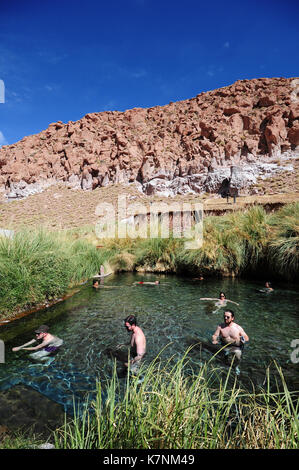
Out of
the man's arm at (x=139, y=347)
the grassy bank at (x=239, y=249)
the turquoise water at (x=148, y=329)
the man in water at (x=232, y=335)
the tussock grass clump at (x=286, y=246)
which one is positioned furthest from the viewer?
the grassy bank at (x=239, y=249)

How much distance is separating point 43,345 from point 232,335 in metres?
3.81

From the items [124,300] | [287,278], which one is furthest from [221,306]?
[287,278]

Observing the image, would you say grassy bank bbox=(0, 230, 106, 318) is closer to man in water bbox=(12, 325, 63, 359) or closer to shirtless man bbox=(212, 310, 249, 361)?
man in water bbox=(12, 325, 63, 359)

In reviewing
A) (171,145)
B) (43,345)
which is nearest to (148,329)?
(43,345)

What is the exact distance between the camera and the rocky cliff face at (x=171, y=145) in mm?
52688

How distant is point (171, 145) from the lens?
63125 millimetres

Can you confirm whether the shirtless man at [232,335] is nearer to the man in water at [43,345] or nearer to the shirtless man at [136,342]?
the shirtless man at [136,342]

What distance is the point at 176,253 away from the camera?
12.2 meters

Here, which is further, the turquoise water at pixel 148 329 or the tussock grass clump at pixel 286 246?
the tussock grass clump at pixel 286 246

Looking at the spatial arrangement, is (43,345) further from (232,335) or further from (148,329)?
(232,335)

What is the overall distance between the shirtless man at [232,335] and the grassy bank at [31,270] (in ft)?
16.6

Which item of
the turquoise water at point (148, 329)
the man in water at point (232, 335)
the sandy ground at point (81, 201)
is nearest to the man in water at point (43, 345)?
the turquoise water at point (148, 329)

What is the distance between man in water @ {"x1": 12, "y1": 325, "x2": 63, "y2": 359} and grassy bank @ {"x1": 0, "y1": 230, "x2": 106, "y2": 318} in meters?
1.83
